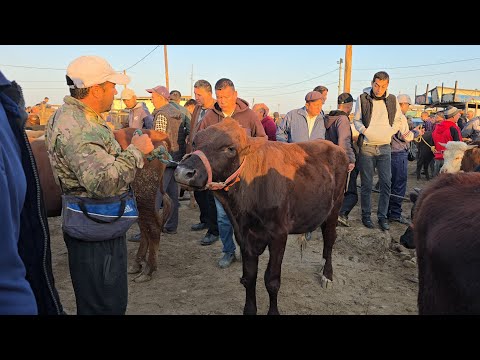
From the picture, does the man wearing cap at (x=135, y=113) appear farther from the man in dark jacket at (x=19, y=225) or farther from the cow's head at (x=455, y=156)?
the cow's head at (x=455, y=156)

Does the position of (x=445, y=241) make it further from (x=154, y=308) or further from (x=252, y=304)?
(x=154, y=308)

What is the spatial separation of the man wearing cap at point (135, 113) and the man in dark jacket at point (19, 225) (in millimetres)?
5304

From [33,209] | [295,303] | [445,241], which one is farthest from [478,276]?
[295,303]

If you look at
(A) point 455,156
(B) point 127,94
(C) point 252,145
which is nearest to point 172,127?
(B) point 127,94

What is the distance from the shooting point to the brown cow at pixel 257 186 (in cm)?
304

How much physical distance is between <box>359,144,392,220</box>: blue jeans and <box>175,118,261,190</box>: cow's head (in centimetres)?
374

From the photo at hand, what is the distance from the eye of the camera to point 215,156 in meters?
3.04

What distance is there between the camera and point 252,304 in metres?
3.48

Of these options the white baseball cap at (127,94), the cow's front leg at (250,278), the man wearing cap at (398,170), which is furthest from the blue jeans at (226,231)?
the man wearing cap at (398,170)

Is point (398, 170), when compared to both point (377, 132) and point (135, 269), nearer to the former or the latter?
point (377, 132)

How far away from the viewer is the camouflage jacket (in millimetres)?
2000

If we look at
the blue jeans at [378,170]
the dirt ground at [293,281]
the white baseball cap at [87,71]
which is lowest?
the dirt ground at [293,281]

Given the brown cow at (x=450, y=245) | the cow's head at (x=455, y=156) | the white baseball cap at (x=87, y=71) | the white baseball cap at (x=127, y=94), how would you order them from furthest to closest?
the white baseball cap at (x=127, y=94), the cow's head at (x=455, y=156), the white baseball cap at (x=87, y=71), the brown cow at (x=450, y=245)

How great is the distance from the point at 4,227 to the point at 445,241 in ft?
6.25
